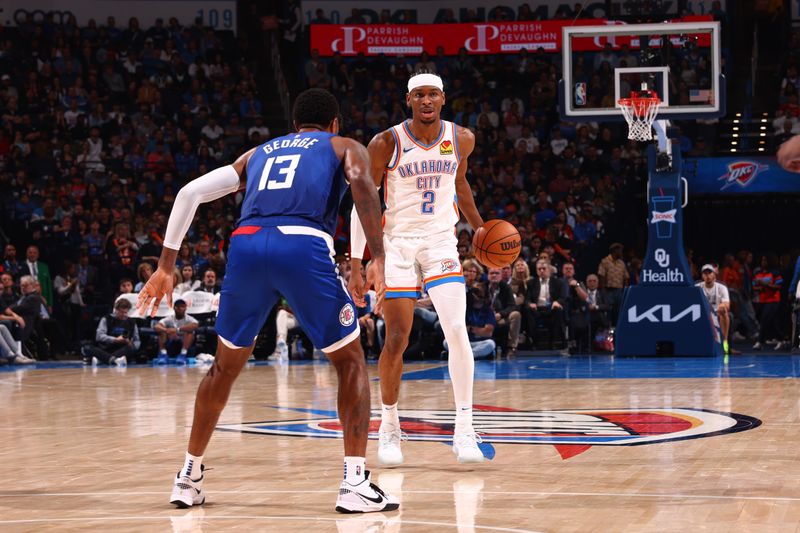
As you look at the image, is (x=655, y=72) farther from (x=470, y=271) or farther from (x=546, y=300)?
(x=546, y=300)

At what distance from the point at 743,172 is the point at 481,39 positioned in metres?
8.60

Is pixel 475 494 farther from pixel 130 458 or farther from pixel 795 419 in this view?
pixel 795 419

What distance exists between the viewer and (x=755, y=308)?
64.6ft

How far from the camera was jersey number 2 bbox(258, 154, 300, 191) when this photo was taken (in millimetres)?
5219

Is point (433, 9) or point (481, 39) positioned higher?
point (433, 9)

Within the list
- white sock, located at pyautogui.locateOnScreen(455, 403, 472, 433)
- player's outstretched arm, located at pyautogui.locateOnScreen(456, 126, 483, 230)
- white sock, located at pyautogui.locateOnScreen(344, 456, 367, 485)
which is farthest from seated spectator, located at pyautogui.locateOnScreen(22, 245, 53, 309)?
white sock, located at pyautogui.locateOnScreen(344, 456, 367, 485)

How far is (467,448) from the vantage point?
6340 millimetres

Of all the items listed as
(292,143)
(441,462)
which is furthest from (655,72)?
(292,143)

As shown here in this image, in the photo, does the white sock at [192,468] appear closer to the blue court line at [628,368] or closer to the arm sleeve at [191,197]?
the arm sleeve at [191,197]

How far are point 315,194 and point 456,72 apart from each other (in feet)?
68.9

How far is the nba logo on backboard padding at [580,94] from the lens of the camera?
50.1 ft

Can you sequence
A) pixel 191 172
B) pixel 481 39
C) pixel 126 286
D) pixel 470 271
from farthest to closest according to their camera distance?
pixel 481 39
pixel 191 172
pixel 126 286
pixel 470 271

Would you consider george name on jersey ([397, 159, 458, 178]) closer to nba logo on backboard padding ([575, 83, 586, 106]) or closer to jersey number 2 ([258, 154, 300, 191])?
jersey number 2 ([258, 154, 300, 191])

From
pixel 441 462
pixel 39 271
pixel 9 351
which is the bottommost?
pixel 9 351
